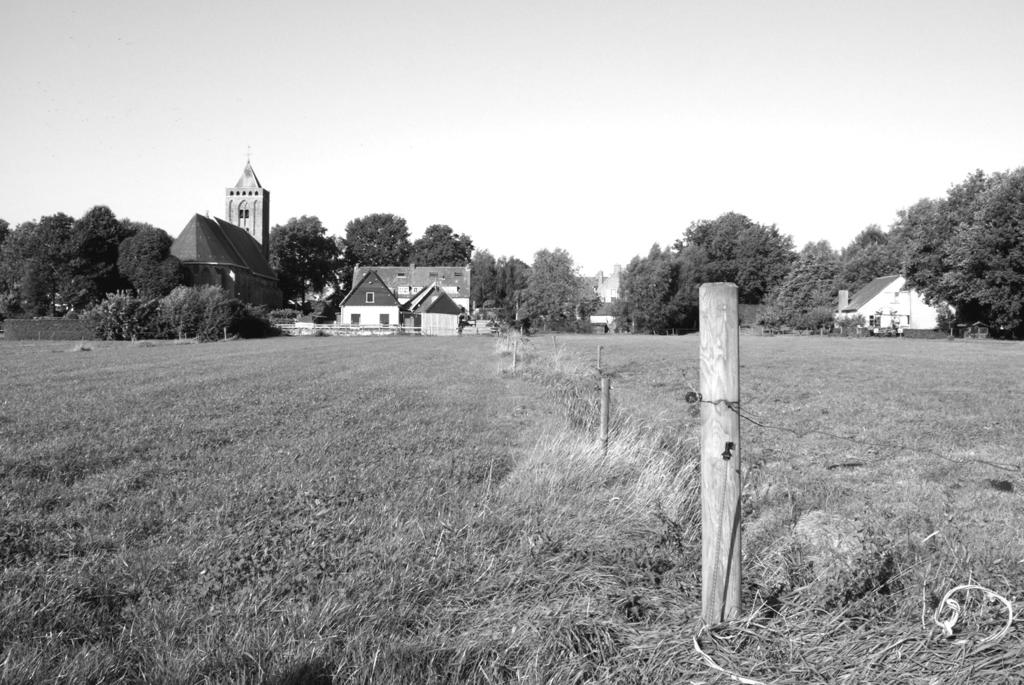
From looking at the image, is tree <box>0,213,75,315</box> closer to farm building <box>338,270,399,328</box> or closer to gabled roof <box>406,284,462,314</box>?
farm building <box>338,270,399,328</box>

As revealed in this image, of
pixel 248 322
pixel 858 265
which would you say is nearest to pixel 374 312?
pixel 248 322

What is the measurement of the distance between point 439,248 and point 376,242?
10.9 metres

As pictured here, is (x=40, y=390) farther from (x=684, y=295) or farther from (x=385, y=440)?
(x=684, y=295)

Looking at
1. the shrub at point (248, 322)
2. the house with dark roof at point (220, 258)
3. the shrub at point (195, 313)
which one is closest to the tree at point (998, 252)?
the shrub at point (248, 322)

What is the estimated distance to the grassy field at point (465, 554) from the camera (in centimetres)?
335

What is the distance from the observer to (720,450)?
3467 mm

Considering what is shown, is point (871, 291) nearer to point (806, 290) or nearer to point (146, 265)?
point (806, 290)

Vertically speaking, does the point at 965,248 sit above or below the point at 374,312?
above

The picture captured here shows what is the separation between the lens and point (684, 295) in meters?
82.0

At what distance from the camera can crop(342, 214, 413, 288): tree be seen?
411 feet

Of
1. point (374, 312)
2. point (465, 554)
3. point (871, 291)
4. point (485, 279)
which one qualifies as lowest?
point (465, 554)

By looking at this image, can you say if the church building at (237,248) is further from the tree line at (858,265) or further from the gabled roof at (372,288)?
the tree line at (858,265)

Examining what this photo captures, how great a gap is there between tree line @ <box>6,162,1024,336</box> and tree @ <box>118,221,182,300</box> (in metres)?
0.09

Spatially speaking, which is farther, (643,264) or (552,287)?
(552,287)
